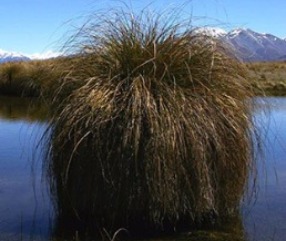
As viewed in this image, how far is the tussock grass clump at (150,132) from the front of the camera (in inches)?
237

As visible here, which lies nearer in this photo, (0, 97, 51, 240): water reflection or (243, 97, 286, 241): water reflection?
(243, 97, 286, 241): water reflection

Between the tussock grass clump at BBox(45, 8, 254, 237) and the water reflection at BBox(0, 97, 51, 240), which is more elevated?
the tussock grass clump at BBox(45, 8, 254, 237)

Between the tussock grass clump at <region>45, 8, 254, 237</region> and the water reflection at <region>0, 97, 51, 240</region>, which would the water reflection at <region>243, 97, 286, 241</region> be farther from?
the water reflection at <region>0, 97, 51, 240</region>

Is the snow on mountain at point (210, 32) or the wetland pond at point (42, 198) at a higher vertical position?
the snow on mountain at point (210, 32)

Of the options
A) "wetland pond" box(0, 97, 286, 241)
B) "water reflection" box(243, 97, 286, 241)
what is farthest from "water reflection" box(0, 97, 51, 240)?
"water reflection" box(243, 97, 286, 241)

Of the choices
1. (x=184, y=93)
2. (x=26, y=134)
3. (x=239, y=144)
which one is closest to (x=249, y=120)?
(x=239, y=144)

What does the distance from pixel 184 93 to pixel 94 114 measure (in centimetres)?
103

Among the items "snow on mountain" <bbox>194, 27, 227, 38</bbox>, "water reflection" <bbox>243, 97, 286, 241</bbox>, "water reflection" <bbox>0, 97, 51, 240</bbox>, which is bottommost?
"water reflection" <bbox>0, 97, 51, 240</bbox>

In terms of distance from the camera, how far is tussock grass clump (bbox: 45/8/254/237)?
603 centimetres

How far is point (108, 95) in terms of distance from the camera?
6.30 m

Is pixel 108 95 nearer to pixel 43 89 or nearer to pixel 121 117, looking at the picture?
pixel 121 117

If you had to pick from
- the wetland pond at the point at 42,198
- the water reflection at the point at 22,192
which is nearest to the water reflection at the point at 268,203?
the wetland pond at the point at 42,198

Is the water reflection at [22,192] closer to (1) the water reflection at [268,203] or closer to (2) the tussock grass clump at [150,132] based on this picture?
(2) the tussock grass clump at [150,132]

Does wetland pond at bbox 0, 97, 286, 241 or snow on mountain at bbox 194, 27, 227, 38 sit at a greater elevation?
snow on mountain at bbox 194, 27, 227, 38
